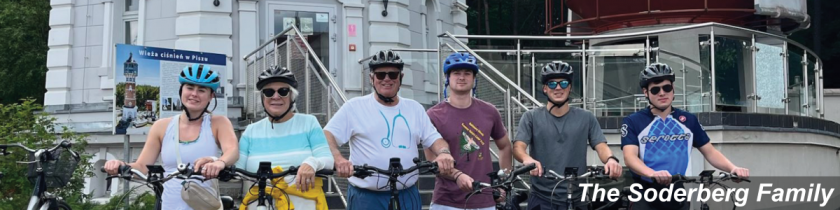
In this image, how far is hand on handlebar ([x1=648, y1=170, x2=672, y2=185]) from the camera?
21.7ft

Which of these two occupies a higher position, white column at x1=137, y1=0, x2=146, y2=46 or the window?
the window

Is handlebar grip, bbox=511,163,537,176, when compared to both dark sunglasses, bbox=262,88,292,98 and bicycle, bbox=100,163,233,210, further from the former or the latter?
bicycle, bbox=100,163,233,210

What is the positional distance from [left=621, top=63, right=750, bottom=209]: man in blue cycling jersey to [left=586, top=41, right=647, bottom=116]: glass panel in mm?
7179

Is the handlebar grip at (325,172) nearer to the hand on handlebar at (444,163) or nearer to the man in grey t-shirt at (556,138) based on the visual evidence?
the hand on handlebar at (444,163)

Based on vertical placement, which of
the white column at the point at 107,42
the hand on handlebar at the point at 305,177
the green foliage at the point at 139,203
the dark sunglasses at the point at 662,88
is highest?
the white column at the point at 107,42

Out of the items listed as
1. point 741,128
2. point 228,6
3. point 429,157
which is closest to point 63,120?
point 228,6

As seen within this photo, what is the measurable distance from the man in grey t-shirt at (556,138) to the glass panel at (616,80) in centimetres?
712

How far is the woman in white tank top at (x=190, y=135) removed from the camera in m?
6.54

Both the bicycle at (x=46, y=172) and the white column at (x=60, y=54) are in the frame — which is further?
the white column at (x=60, y=54)

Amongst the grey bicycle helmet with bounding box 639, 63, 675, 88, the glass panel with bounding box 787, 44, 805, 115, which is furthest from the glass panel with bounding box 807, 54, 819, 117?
the grey bicycle helmet with bounding box 639, 63, 675, 88

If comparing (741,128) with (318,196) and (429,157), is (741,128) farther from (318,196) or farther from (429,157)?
(318,196)

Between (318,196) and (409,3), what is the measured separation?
564 inches

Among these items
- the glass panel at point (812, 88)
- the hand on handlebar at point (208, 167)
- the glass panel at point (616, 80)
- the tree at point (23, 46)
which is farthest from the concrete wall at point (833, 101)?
the tree at point (23, 46)

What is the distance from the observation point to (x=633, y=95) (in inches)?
567
